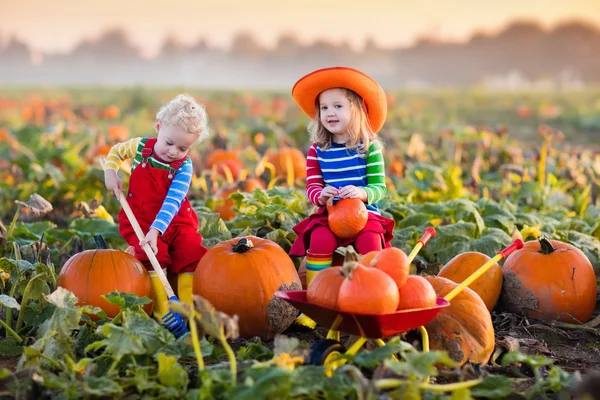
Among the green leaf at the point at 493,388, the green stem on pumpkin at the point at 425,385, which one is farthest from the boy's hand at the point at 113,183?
the green leaf at the point at 493,388

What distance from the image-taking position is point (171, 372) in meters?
2.88

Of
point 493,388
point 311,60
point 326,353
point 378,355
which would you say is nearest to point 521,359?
point 493,388

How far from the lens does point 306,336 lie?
151 inches

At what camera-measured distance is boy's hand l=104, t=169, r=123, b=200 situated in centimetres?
394

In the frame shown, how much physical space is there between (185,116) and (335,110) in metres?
0.74

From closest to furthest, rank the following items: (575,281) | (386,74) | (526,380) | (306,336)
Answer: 1. (526,380)
2. (306,336)
3. (575,281)
4. (386,74)

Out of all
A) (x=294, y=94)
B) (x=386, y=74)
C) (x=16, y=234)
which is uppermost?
(x=386, y=74)

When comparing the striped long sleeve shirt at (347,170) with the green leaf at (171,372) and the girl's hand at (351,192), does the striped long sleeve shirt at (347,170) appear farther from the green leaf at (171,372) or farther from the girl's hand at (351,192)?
the green leaf at (171,372)

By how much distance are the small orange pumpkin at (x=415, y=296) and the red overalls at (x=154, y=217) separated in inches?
55.8

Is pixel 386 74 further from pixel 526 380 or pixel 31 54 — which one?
pixel 526 380

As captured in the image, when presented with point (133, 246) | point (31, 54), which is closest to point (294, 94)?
point (133, 246)

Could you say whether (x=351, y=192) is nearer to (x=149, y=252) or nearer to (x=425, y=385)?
(x=149, y=252)

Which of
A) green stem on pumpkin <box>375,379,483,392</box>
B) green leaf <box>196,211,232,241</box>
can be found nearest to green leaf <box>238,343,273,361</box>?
green stem on pumpkin <box>375,379,483,392</box>

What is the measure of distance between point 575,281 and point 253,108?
12.5 metres
